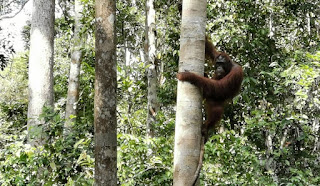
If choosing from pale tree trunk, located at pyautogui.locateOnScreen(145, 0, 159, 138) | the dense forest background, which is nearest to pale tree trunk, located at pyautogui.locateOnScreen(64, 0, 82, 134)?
the dense forest background

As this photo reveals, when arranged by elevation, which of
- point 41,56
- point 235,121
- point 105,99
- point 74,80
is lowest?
point 235,121

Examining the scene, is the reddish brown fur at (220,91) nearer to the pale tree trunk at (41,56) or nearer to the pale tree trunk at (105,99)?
the pale tree trunk at (105,99)

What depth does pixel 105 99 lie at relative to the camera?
2785 millimetres

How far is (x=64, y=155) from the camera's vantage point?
365 centimetres

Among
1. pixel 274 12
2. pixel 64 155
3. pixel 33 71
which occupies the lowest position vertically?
pixel 64 155

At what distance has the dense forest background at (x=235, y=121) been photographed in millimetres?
3672

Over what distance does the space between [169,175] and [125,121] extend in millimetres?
1064

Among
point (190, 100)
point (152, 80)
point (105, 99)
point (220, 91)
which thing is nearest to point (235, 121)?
point (152, 80)

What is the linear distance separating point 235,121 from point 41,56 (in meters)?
3.34

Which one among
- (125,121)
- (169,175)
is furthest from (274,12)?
(169,175)

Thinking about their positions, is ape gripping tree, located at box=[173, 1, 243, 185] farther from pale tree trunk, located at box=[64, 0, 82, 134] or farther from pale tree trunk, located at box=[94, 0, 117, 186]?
pale tree trunk, located at box=[64, 0, 82, 134]

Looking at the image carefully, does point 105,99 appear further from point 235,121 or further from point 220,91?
point 235,121

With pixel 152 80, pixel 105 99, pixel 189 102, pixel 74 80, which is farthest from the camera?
pixel 74 80

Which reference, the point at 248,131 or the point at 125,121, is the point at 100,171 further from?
the point at 248,131
